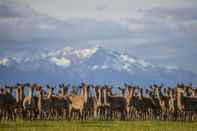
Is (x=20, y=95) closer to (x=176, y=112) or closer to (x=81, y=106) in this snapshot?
(x=81, y=106)

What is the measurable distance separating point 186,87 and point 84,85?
35.5 ft

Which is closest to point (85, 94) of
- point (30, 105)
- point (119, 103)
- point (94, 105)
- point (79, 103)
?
point (79, 103)

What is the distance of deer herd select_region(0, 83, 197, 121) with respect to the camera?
48.8 m

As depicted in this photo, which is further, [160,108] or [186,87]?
[186,87]

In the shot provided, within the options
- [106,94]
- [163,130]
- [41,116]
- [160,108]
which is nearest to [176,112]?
[160,108]

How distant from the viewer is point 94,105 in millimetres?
53562

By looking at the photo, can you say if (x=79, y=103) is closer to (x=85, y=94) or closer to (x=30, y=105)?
(x=85, y=94)

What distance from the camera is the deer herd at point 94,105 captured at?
48781mm

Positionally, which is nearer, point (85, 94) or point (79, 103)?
point (79, 103)

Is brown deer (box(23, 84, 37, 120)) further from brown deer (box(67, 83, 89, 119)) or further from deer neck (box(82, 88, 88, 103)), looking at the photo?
deer neck (box(82, 88, 88, 103))

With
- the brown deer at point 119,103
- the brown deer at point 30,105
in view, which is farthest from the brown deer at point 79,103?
the brown deer at point 30,105

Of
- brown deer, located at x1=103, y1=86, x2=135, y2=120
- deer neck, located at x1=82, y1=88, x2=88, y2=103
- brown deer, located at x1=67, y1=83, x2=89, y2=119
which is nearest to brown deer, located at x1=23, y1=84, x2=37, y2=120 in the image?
brown deer, located at x1=67, y1=83, x2=89, y2=119

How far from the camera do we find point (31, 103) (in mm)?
49500

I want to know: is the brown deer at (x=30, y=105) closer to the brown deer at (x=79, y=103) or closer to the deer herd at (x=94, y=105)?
the deer herd at (x=94, y=105)
